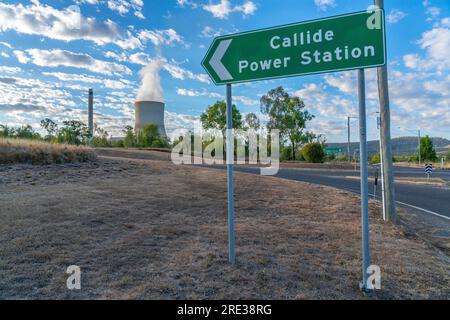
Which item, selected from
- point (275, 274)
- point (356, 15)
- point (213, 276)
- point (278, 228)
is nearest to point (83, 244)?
point (213, 276)

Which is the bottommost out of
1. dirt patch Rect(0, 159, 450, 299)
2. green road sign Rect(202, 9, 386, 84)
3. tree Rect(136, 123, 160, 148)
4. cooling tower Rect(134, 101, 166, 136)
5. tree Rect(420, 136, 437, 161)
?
dirt patch Rect(0, 159, 450, 299)

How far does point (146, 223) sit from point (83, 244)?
1185mm

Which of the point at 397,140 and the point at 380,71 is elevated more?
the point at 397,140

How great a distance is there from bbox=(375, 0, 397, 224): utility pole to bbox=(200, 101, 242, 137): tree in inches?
1295

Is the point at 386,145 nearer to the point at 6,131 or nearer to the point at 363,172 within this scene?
the point at 363,172

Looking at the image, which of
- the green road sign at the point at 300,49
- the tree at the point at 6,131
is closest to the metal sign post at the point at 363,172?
the green road sign at the point at 300,49

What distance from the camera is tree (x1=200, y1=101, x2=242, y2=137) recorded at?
39.1 m

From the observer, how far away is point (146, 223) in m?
4.85

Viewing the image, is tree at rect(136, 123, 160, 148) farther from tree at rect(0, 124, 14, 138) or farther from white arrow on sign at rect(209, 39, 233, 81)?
white arrow on sign at rect(209, 39, 233, 81)

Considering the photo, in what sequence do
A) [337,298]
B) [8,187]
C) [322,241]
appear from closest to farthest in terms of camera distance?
[337,298], [322,241], [8,187]

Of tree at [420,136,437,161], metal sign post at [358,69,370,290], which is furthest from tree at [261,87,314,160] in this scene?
metal sign post at [358,69,370,290]

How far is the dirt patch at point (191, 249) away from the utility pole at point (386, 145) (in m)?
0.36

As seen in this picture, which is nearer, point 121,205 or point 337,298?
point 337,298

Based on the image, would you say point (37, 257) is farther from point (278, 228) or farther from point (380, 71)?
point (380, 71)
